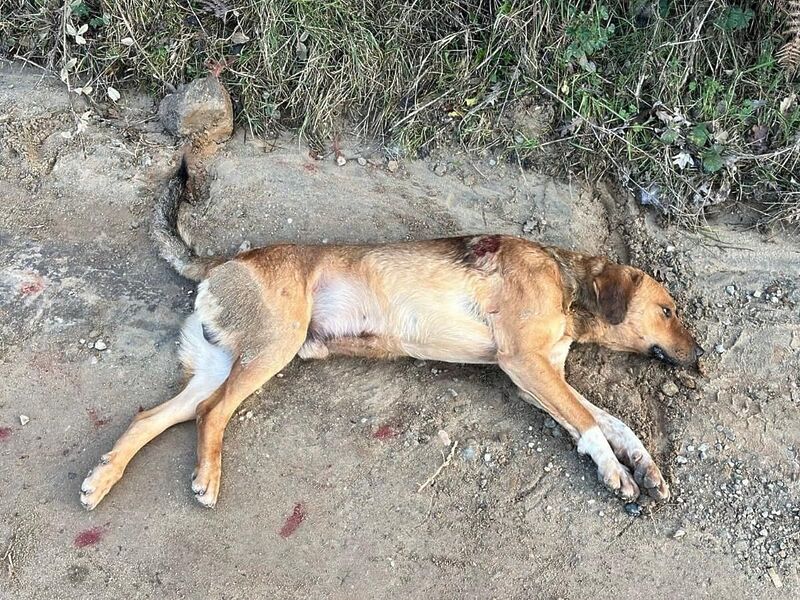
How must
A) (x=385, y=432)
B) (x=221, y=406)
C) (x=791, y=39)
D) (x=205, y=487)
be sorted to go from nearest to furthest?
(x=205, y=487) → (x=221, y=406) → (x=385, y=432) → (x=791, y=39)

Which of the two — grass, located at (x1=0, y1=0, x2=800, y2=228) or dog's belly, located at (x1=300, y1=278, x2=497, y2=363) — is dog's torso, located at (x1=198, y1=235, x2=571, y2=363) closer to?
dog's belly, located at (x1=300, y1=278, x2=497, y2=363)

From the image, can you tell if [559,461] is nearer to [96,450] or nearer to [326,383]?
[326,383]

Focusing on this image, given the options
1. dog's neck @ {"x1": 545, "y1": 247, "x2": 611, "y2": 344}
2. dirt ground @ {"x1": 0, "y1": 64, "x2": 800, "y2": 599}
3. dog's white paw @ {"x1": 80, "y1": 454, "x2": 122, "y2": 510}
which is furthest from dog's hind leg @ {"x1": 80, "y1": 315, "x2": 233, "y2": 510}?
dog's neck @ {"x1": 545, "y1": 247, "x2": 611, "y2": 344}

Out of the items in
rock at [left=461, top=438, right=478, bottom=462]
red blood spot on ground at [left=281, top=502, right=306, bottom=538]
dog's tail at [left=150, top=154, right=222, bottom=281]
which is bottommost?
red blood spot on ground at [left=281, top=502, right=306, bottom=538]

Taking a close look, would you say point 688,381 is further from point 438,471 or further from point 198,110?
point 198,110

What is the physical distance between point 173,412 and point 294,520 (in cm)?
104

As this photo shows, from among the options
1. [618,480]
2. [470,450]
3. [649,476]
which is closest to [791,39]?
[649,476]

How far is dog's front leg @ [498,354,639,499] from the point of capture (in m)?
4.09

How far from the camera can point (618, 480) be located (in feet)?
13.4

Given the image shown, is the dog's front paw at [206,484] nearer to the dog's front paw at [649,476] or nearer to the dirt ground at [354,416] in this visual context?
the dirt ground at [354,416]

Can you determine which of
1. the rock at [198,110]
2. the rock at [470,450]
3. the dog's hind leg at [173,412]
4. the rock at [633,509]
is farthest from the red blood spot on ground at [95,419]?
the rock at [633,509]

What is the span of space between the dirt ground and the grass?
10.2 inches

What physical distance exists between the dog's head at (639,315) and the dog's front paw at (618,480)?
95 cm

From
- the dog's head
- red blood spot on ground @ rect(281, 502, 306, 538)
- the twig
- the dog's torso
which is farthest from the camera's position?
the dog's head
